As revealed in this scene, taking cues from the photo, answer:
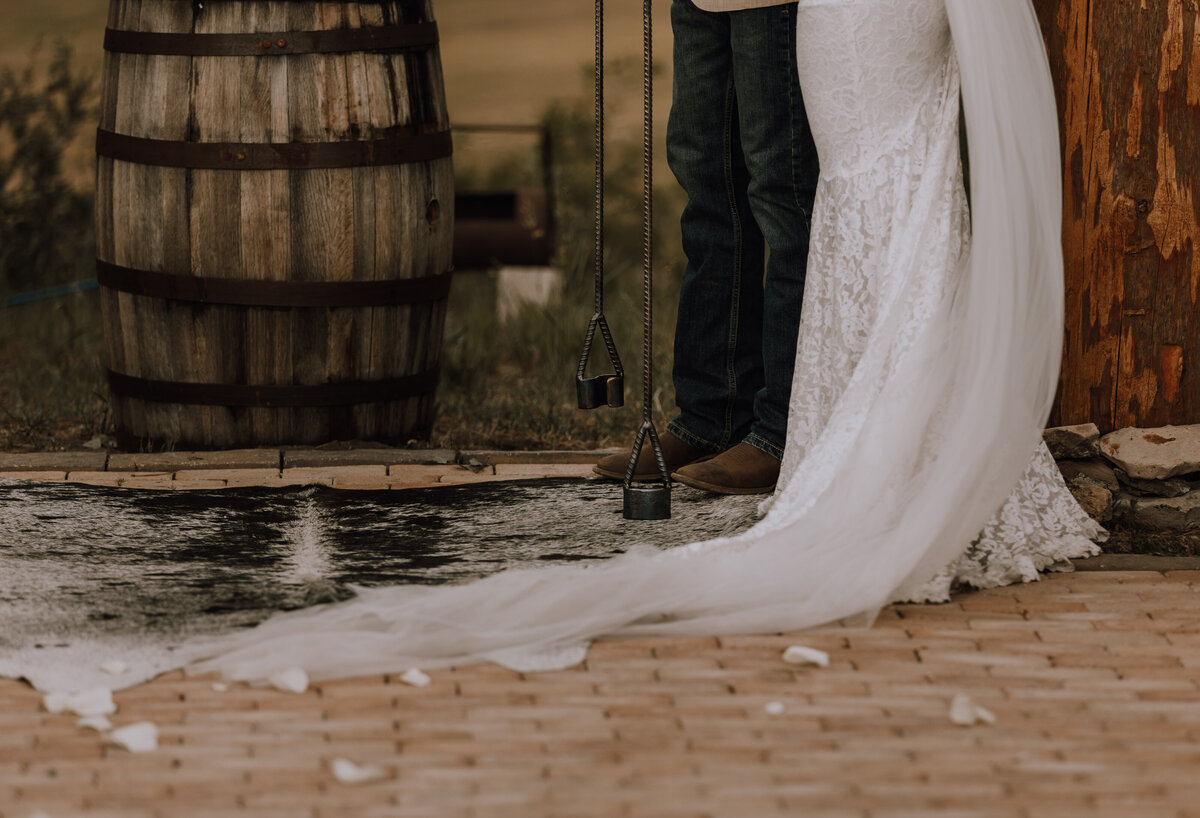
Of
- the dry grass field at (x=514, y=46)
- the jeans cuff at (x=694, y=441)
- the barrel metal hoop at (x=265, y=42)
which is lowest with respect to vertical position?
the jeans cuff at (x=694, y=441)

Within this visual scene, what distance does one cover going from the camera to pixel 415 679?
2.01m

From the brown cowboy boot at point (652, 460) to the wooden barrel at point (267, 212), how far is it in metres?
0.61

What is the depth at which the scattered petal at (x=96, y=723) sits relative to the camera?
1.85 m

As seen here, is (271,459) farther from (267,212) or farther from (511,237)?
(511,237)

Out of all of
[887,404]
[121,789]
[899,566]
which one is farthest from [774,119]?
[121,789]

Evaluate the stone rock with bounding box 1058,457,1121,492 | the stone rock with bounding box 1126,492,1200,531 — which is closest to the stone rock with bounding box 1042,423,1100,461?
the stone rock with bounding box 1058,457,1121,492

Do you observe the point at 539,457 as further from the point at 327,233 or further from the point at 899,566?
the point at 899,566

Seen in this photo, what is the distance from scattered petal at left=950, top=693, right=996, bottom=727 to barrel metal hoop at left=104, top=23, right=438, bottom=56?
76.1 inches

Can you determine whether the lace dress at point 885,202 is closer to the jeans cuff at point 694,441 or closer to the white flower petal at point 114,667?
the jeans cuff at point 694,441

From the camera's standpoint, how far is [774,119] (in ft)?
8.70

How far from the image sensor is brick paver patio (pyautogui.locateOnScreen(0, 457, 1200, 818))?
167 centimetres

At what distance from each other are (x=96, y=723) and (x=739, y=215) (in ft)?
4.97

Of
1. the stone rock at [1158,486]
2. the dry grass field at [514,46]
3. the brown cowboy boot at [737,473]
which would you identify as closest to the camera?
the stone rock at [1158,486]

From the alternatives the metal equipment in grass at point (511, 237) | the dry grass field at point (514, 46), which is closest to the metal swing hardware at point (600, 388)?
the metal equipment in grass at point (511, 237)
